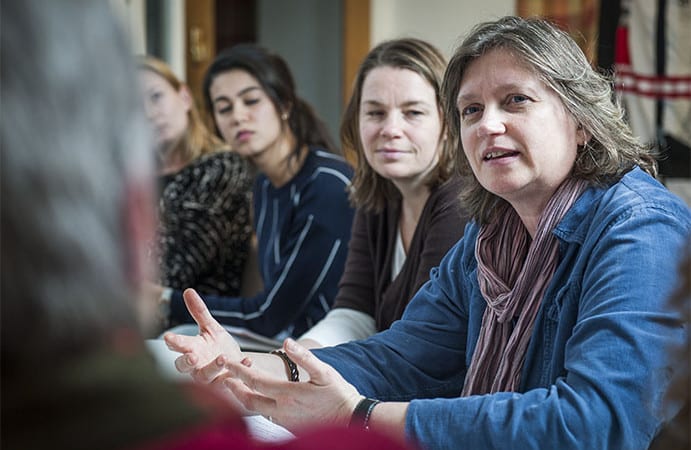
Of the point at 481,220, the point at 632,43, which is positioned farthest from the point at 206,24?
the point at 481,220

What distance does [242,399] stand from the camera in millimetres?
1298

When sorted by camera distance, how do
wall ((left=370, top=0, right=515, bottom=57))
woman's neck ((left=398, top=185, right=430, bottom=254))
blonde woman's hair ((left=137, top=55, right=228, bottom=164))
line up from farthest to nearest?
1. wall ((left=370, top=0, right=515, bottom=57))
2. blonde woman's hair ((left=137, top=55, right=228, bottom=164))
3. woman's neck ((left=398, top=185, right=430, bottom=254))

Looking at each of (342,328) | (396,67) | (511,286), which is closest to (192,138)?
(396,67)

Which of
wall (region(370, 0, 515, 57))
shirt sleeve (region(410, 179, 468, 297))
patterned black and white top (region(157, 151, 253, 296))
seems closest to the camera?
shirt sleeve (region(410, 179, 468, 297))

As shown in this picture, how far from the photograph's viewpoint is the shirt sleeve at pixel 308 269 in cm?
251

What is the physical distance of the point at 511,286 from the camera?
1369 millimetres

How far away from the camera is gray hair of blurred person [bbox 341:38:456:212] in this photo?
2057 millimetres

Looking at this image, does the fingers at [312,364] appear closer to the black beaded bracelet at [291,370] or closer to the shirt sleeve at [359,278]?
the black beaded bracelet at [291,370]

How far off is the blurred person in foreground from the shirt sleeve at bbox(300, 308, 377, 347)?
4.62 ft

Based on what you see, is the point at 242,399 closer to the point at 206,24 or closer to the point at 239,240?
the point at 239,240

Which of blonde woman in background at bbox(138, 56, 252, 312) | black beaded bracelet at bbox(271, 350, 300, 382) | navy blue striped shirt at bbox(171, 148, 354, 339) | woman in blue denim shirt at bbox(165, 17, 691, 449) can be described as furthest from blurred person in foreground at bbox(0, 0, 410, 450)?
blonde woman in background at bbox(138, 56, 252, 312)

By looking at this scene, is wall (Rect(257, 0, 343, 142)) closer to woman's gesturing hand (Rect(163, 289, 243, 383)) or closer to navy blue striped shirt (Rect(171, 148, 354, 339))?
navy blue striped shirt (Rect(171, 148, 354, 339))

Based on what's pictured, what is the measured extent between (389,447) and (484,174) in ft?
2.95

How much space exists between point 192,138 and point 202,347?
5.93 ft
